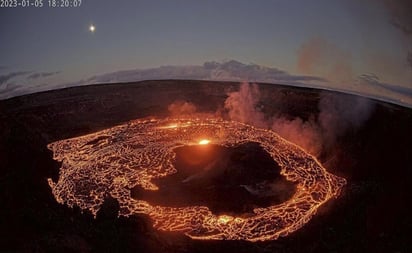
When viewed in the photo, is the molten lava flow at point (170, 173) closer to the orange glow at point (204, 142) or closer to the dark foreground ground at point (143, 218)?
the orange glow at point (204, 142)

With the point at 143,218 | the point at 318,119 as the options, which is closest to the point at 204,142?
the point at 318,119

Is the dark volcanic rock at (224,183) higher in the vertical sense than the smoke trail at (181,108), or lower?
lower

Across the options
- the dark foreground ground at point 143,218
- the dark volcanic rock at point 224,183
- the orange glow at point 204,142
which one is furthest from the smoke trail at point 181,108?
the dark volcanic rock at point 224,183

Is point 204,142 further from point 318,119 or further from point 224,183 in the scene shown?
point 318,119

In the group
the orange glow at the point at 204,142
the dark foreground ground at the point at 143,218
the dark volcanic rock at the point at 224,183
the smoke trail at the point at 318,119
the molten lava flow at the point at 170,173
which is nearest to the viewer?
the dark foreground ground at the point at 143,218

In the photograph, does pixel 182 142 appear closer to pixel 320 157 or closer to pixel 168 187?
pixel 168 187

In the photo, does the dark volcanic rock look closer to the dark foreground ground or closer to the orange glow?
the orange glow
